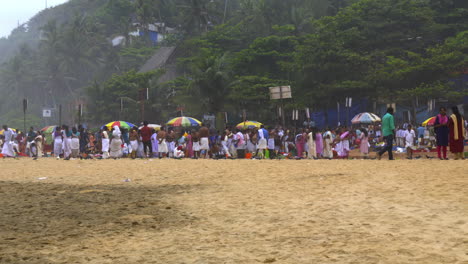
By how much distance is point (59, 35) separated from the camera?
8100cm

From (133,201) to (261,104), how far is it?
33.7 metres

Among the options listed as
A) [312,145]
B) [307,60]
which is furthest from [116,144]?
[307,60]

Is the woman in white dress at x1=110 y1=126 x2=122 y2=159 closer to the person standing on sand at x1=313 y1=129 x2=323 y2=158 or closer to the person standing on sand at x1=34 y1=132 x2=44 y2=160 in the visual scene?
the person standing on sand at x1=34 y1=132 x2=44 y2=160

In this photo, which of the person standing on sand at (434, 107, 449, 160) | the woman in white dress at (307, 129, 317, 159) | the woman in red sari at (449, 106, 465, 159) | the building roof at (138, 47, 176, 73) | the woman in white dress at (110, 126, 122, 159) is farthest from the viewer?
the building roof at (138, 47, 176, 73)

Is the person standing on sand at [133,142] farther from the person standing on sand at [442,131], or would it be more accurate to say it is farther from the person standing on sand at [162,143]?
the person standing on sand at [442,131]

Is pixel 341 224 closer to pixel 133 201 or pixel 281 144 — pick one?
pixel 133 201

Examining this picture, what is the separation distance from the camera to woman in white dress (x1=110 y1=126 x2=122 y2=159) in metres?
21.9

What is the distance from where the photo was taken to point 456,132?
14.9m

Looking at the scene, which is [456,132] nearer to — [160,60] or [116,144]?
[116,144]

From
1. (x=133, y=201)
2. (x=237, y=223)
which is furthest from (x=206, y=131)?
(x=237, y=223)

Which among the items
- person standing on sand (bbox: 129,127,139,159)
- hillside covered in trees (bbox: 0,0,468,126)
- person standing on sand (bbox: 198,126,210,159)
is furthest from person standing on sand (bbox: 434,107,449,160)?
hillside covered in trees (bbox: 0,0,468,126)

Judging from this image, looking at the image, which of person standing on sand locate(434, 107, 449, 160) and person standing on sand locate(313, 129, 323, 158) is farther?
person standing on sand locate(313, 129, 323, 158)

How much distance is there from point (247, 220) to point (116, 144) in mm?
16272

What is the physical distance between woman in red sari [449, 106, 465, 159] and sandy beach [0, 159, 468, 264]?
4.03 m
